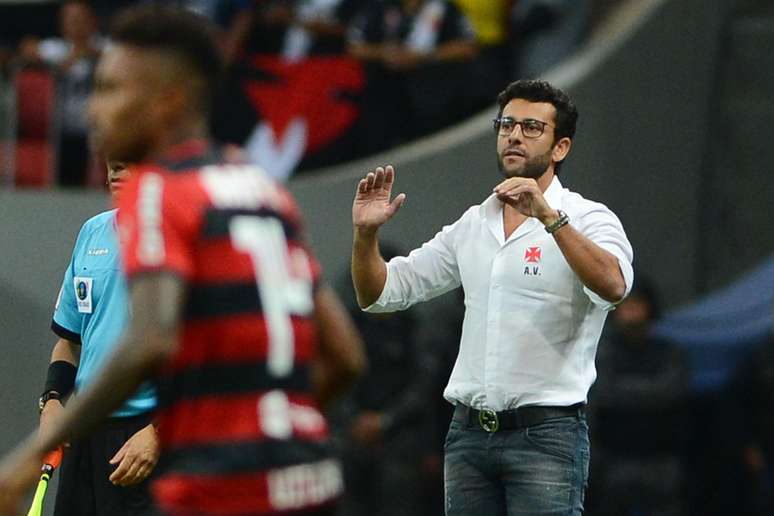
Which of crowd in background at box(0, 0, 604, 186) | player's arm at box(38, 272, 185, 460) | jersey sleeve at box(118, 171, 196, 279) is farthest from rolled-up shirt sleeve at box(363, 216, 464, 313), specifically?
crowd in background at box(0, 0, 604, 186)

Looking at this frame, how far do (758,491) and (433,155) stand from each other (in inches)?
118

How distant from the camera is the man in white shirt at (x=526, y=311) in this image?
6000mm

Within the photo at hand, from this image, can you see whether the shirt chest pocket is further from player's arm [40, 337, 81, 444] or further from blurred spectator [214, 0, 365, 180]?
blurred spectator [214, 0, 365, 180]

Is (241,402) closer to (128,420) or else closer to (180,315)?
(180,315)

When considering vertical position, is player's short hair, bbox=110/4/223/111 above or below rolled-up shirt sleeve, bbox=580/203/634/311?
above

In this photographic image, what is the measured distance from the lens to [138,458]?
587 centimetres

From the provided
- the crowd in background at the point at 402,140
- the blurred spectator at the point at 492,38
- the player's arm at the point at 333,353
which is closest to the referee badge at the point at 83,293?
the player's arm at the point at 333,353

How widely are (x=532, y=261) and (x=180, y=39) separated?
251cm

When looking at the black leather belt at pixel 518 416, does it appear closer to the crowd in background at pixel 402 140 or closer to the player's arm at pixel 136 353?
the player's arm at pixel 136 353

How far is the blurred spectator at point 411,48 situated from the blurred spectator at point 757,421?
2.57m

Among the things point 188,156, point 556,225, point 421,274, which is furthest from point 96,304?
point 188,156

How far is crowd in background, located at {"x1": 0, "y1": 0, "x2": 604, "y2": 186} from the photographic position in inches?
428

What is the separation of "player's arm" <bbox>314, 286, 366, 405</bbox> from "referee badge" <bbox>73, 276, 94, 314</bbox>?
7.34 feet

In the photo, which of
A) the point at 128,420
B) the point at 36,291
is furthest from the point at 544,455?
the point at 36,291
